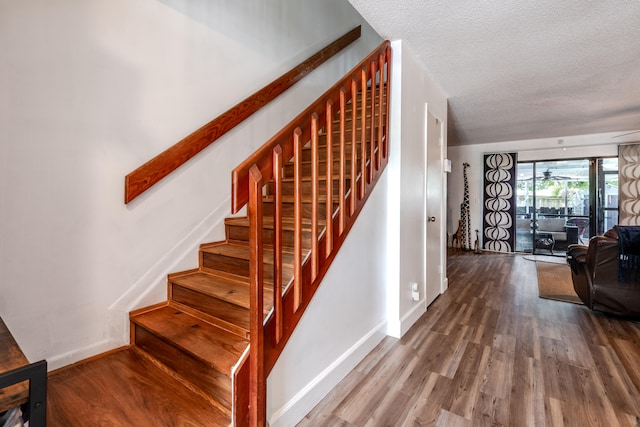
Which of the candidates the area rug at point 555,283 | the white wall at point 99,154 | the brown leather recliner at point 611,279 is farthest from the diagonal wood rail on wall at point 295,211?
the area rug at point 555,283

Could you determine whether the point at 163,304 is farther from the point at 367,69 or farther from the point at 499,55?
the point at 499,55

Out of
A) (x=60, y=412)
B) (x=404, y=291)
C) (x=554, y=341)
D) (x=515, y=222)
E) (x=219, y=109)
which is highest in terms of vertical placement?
(x=219, y=109)

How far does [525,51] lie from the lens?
2.49 m

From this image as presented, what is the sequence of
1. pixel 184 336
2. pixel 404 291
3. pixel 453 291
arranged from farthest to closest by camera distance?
pixel 453 291
pixel 404 291
pixel 184 336

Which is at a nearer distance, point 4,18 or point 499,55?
point 4,18

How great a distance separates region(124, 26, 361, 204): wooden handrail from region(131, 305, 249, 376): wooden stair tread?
2.33 ft

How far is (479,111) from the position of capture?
423cm

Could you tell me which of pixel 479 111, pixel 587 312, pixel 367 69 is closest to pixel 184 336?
pixel 367 69

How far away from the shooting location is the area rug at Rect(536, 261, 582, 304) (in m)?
3.39

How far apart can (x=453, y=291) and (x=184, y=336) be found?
3172 millimetres

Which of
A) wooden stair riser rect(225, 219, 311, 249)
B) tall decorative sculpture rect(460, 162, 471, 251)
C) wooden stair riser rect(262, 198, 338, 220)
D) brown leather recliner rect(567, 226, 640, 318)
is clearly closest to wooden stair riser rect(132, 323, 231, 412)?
wooden stair riser rect(225, 219, 311, 249)

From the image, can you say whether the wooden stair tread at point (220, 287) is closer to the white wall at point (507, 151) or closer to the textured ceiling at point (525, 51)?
the textured ceiling at point (525, 51)

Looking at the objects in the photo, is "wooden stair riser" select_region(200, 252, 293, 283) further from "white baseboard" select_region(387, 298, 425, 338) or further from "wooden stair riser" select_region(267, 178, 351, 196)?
"white baseboard" select_region(387, 298, 425, 338)

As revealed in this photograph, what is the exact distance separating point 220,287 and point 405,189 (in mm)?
1618
